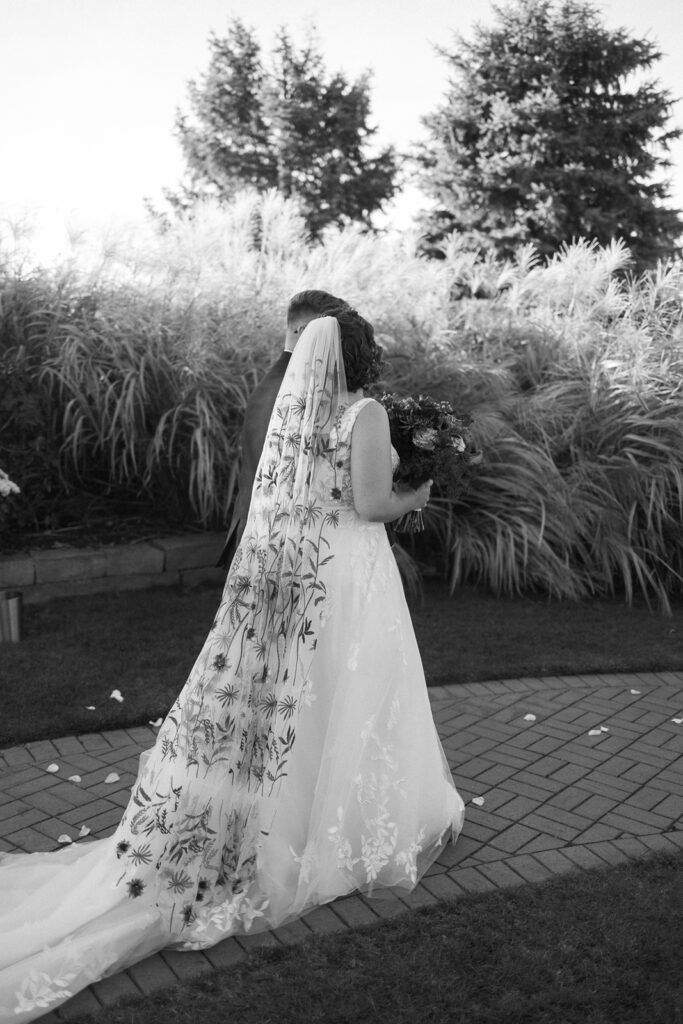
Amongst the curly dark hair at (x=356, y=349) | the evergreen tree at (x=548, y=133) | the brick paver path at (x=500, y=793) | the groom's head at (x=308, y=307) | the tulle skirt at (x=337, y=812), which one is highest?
the evergreen tree at (x=548, y=133)

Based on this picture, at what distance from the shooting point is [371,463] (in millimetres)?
2879

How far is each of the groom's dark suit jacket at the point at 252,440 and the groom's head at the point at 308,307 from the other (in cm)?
54

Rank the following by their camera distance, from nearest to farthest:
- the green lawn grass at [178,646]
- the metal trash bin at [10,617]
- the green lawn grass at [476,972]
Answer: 1. the green lawn grass at [476,972]
2. the green lawn grass at [178,646]
3. the metal trash bin at [10,617]

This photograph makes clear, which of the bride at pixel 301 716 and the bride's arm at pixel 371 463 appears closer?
the bride at pixel 301 716

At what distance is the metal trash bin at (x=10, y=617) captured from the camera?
17.5 feet

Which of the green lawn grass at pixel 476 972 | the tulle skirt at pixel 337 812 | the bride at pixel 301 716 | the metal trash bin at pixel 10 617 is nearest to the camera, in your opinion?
the green lawn grass at pixel 476 972

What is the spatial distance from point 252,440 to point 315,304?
1569 mm

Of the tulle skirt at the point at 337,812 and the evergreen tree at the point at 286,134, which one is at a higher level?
the evergreen tree at the point at 286,134

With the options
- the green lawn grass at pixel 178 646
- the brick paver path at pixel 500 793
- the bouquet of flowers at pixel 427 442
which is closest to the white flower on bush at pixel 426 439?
the bouquet of flowers at pixel 427 442

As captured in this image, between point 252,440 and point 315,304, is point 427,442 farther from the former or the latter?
point 252,440

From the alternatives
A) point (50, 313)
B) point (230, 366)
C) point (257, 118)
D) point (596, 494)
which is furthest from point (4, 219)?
point (257, 118)

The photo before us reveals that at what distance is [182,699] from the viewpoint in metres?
3.01

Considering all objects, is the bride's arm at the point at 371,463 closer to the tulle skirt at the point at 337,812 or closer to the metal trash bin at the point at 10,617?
the tulle skirt at the point at 337,812

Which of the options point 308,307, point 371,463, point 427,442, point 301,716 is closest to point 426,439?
point 427,442
